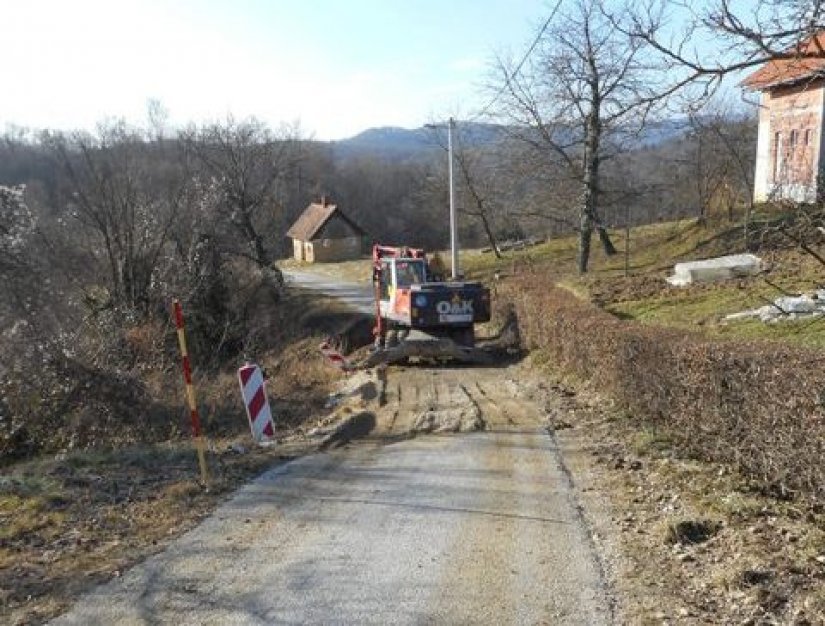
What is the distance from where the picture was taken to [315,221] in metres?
74.0

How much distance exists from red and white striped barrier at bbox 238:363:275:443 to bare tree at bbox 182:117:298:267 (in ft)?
94.0

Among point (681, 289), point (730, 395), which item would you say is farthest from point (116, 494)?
point (681, 289)

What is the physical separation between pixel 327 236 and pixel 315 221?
7.80 ft

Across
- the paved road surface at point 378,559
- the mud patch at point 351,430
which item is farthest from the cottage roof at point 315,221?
the paved road surface at point 378,559

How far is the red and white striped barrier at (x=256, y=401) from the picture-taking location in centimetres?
Result: 1019

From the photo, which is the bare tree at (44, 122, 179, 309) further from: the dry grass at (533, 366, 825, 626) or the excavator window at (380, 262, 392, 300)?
the dry grass at (533, 366, 825, 626)

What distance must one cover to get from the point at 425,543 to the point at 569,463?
303 cm

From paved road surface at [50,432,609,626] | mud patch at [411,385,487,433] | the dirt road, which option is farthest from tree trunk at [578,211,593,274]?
paved road surface at [50,432,609,626]

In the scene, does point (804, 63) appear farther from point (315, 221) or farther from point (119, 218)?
point (315, 221)

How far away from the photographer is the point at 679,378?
8.09m

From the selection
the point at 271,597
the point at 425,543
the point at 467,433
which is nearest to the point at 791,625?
the point at 425,543

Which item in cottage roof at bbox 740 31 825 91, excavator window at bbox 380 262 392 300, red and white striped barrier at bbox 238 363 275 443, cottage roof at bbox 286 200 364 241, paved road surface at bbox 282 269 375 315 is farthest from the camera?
cottage roof at bbox 286 200 364 241

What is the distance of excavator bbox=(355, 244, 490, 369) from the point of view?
19.0 m

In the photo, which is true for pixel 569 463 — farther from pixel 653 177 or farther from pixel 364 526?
pixel 653 177
